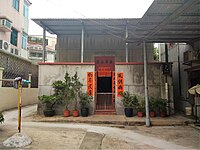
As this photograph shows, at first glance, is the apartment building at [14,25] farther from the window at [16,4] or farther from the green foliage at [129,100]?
the green foliage at [129,100]

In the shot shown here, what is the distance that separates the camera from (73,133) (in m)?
5.41

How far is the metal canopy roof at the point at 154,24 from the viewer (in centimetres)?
497

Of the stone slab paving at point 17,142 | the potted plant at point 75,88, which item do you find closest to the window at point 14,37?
the potted plant at point 75,88

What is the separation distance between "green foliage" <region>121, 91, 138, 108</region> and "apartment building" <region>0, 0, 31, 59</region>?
312 inches

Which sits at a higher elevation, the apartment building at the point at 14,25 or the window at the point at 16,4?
the window at the point at 16,4

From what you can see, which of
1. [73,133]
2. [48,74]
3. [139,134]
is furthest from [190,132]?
[48,74]

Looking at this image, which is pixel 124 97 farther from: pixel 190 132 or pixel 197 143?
pixel 197 143

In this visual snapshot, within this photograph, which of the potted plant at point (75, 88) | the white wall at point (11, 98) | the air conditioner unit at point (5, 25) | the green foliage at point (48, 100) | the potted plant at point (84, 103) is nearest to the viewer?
the green foliage at point (48, 100)

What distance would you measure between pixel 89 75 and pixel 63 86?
1.29m

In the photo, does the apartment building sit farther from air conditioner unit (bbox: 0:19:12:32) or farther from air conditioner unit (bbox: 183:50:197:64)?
air conditioner unit (bbox: 183:50:197:64)

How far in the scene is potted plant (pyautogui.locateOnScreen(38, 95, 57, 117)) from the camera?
782cm

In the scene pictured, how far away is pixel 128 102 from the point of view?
8039mm

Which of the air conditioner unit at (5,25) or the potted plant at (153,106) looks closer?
the potted plant at (153,106)

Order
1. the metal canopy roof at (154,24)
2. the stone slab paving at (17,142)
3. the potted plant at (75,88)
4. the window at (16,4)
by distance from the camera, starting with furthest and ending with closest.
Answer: the window at (16,4) → the potted plant at (75,88) → the metal canopy roof at (154,24) → the stone slab paving at (17,142)
